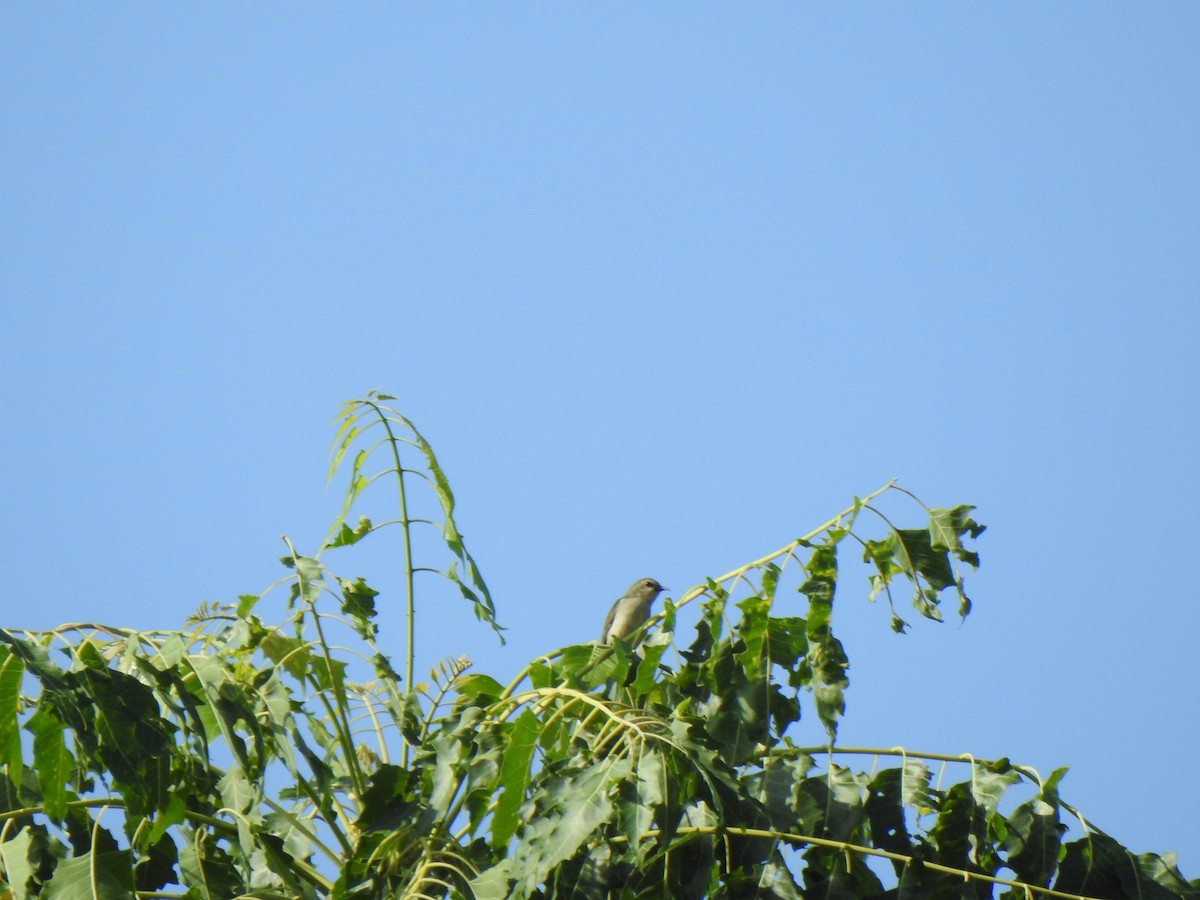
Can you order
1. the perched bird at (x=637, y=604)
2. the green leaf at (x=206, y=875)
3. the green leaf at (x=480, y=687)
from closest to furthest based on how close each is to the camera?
the green leaf at (x=206, y=875) → the green leaf at (x=480, y=687) → the perched bird at (x=637, y=604)

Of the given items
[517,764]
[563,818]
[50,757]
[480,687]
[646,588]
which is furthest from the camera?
[646,588]

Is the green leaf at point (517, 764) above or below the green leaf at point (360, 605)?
below

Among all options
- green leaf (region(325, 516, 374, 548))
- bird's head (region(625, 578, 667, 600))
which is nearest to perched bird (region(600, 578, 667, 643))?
bird's head (region(625, 578, 667, 600))

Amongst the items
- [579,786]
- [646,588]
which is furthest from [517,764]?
[646,588]

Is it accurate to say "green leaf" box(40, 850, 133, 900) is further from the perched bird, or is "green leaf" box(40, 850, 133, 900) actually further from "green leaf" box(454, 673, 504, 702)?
A: the perched bird

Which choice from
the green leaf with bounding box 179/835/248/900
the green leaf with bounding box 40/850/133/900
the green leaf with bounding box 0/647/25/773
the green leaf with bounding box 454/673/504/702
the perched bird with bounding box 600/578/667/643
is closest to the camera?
the green leaf with bounding box 0/647/25/773

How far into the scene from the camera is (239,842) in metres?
3.55

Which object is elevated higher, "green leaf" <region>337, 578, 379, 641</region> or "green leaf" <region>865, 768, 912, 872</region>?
"green leaf" <region>337, 578, 379, 641</region>

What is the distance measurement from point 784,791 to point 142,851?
1700mm

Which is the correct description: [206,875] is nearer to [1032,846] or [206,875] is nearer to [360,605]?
[360,605]

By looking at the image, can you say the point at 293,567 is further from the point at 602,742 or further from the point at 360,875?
the point at 602,742

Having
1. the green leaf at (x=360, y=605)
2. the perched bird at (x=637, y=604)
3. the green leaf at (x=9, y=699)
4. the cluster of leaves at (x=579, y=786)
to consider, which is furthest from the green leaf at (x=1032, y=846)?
the perched bird at (x=637, y=604)

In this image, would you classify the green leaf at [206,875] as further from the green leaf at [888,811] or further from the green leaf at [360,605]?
the green leaf at [888,811]

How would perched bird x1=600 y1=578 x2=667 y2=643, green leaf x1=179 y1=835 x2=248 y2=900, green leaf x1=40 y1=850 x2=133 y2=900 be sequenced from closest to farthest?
green leaf x1=40 y1=850 x2=133 y2=900
green leaf x1=179 y1=835 x2=248 y2=900
perched bird x1=600 y1=578 x2=667 y2=643
